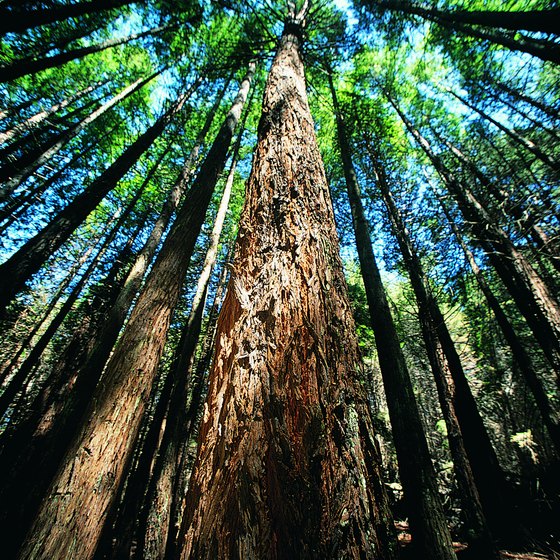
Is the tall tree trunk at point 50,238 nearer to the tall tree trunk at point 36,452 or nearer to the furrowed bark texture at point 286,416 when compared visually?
the tall tree trunk at point 36,452

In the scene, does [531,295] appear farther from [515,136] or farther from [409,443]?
[515,136]

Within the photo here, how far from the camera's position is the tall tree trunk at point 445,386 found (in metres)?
4.24

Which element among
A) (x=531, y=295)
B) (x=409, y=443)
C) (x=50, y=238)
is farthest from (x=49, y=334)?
(x=531, y=295)

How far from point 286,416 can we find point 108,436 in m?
2.37

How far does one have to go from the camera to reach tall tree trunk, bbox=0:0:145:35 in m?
4.53

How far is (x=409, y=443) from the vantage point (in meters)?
3.47

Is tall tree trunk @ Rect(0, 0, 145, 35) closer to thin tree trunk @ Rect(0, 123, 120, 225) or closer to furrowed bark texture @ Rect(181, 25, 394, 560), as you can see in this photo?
thin tree trunk @ Rect(0, 123, 120, 225)

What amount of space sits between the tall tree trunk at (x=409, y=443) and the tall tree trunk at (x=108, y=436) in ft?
11.2

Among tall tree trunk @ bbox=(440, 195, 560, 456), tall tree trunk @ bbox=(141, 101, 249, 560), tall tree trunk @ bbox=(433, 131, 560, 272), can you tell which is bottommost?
tall tree trunk @ bbox=(141, 101, 249, 560)

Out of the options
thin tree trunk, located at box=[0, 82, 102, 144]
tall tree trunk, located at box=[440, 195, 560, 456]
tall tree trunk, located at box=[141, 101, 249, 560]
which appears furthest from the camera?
A: thin tree trunk, located at box=[0, 82, 102, 144]

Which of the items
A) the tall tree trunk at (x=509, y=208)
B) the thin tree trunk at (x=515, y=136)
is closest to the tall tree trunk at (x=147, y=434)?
the tall tree trunk at (x=509, y=208)

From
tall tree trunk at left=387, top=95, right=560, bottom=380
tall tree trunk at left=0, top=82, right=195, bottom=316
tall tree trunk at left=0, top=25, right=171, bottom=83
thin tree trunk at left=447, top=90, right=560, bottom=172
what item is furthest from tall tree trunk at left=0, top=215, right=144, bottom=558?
thin tree trunk at left=447, top=90, right=560, bottom=172

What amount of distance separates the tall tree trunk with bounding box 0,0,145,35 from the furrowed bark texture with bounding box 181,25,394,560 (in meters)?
7.23

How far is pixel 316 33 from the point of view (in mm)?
8211
